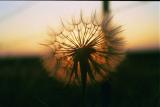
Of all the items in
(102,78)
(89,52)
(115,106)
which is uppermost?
(89,52)

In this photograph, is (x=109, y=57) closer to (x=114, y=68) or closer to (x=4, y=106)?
(x=114, y=68)

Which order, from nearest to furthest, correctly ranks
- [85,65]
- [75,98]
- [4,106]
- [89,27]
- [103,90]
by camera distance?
[85,65], [89,27], [103,90], [4,106], [75,98]

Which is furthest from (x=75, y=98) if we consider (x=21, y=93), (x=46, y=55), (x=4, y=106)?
(x=46, y=55)

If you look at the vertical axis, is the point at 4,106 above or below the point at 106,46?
below

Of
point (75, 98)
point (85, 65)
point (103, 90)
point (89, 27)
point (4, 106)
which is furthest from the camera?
point (75, 98)

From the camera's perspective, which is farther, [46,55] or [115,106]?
[115,106]
